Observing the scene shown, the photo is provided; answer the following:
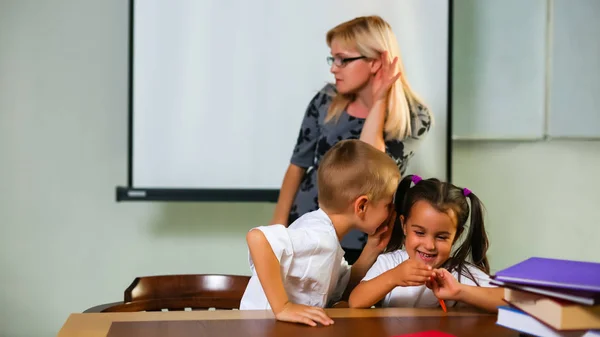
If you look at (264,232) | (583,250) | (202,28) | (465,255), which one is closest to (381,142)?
(465,255)

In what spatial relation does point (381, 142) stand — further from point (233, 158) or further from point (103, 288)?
point (103, 288)

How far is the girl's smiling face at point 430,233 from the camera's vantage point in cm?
164

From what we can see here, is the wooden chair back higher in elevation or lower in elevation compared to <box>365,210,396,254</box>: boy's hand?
lower

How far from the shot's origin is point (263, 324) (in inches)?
52.4

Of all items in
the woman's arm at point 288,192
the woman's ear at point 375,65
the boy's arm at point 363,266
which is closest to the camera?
the boy's arm at point 363,266

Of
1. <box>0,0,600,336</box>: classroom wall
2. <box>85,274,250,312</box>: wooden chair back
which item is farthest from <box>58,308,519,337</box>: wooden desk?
<box>0,0,600,336</box>: classroom wall

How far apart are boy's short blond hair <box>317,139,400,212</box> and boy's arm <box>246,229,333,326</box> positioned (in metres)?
0.23

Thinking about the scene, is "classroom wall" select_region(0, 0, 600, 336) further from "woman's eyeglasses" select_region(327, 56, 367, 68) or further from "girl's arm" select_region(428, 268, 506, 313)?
"girl's arm" select_region(428, 268, 506, 313)

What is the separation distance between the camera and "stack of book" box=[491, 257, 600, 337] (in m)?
1.07

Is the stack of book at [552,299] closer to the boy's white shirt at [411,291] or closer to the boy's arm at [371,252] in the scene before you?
the boy's white shirt at [411,291]

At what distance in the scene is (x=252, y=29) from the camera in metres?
2.94

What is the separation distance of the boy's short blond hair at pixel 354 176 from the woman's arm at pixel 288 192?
840mm

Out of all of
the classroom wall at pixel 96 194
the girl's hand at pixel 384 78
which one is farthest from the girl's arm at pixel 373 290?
the classroom wall at pixel 96 194

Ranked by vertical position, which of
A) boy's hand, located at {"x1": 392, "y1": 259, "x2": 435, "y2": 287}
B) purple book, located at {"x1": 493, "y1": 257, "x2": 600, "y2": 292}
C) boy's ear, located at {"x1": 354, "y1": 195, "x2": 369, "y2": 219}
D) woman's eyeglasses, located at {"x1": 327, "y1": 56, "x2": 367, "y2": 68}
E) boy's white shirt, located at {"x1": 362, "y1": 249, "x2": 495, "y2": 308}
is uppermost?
woman's eyeglasses, located at {"x1": 327, "y1": 56, "x2": 367, "y2": 68}
